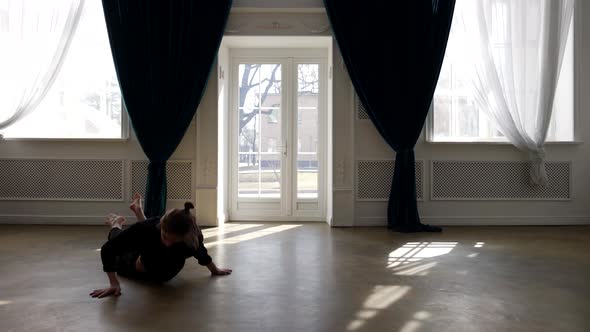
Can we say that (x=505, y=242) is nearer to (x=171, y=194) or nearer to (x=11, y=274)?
(x=171, y=194)

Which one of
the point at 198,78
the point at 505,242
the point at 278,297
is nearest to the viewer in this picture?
the point at 278,297

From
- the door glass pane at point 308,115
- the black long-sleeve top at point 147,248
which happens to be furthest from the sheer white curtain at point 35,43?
the black long-sleeve top at point 147,248

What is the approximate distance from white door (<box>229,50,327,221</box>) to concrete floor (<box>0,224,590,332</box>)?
142 cm

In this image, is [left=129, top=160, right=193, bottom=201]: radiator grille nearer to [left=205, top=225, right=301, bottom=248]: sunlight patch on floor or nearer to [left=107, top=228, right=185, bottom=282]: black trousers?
[left=205, top=225, right=301, bottom=248]: sunlight patch on floor

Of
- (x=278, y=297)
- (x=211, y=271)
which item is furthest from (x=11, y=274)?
(x=278, y=297)

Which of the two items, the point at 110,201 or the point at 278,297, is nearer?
Answer: the point at 278,297


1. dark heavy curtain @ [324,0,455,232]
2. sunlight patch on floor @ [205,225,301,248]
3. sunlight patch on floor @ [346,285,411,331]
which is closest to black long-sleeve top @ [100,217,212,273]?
sunlight patch on floor @ [346,285,411,331]

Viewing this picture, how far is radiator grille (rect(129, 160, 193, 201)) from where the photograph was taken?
21.9 ft

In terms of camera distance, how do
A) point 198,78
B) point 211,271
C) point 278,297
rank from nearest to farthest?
point 278,297, point 211,271, point 198,78

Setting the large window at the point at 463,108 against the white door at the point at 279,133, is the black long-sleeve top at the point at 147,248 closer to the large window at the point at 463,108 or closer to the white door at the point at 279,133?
the white door at the point at 279,133

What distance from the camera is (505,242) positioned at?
18.2 feet

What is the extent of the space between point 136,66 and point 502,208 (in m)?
4.83

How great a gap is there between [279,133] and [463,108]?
2.40 m

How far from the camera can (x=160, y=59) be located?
6383 millimetres
